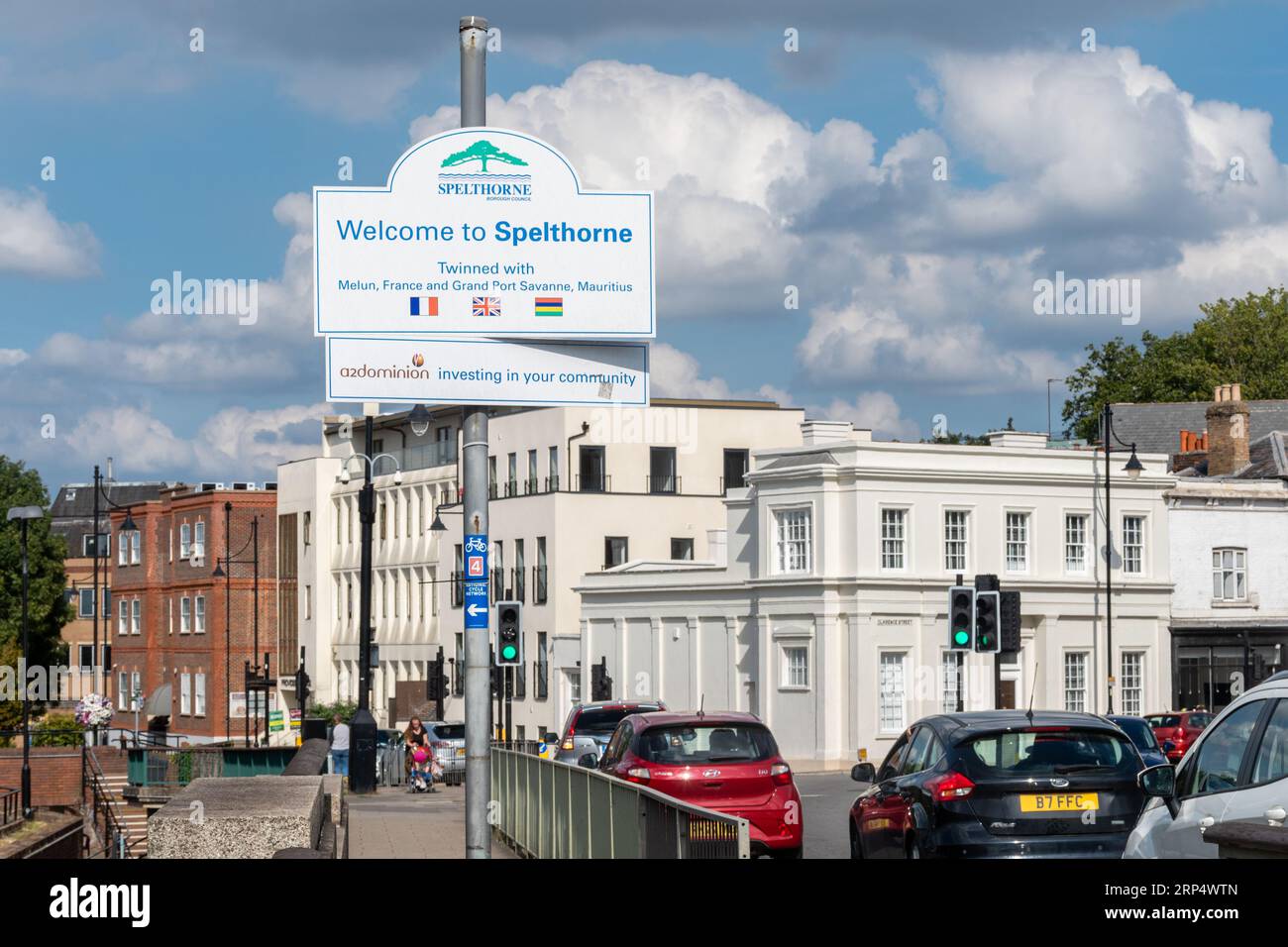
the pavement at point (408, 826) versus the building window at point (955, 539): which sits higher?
→ the building window at point (955, 539)

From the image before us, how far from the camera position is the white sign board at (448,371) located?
45.2ft

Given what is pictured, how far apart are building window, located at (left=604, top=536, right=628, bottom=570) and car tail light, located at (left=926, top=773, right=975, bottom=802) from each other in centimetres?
5812

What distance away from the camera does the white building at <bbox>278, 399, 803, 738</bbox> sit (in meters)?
72.4

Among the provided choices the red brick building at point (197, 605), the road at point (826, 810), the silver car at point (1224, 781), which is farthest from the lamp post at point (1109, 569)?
the silver car at point (1224, 781)

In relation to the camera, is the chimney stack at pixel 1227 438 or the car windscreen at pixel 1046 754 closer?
the car windscreen at pixel 1046 754

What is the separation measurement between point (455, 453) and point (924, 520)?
27537 millimetres

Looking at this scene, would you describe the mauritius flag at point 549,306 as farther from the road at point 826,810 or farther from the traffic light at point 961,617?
the traffic light at point 961,617

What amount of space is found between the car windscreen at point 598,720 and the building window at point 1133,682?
26.3 metres

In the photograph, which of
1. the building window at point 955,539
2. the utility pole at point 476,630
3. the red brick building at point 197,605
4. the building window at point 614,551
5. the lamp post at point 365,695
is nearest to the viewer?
the utility pole at point 476,630

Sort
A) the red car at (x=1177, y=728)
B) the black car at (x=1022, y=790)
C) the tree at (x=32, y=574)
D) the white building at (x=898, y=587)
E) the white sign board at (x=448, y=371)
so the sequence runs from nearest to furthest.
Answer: the white sign board at (x=448, y=371)
the black car at (x=1022, y=790)
the red car at (x=1177, y=728)
the white building at (x=898, y=587)
the tree at (x=32, y=574)

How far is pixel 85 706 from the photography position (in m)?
60.7

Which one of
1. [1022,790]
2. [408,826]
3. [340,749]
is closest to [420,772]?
[340,749]
